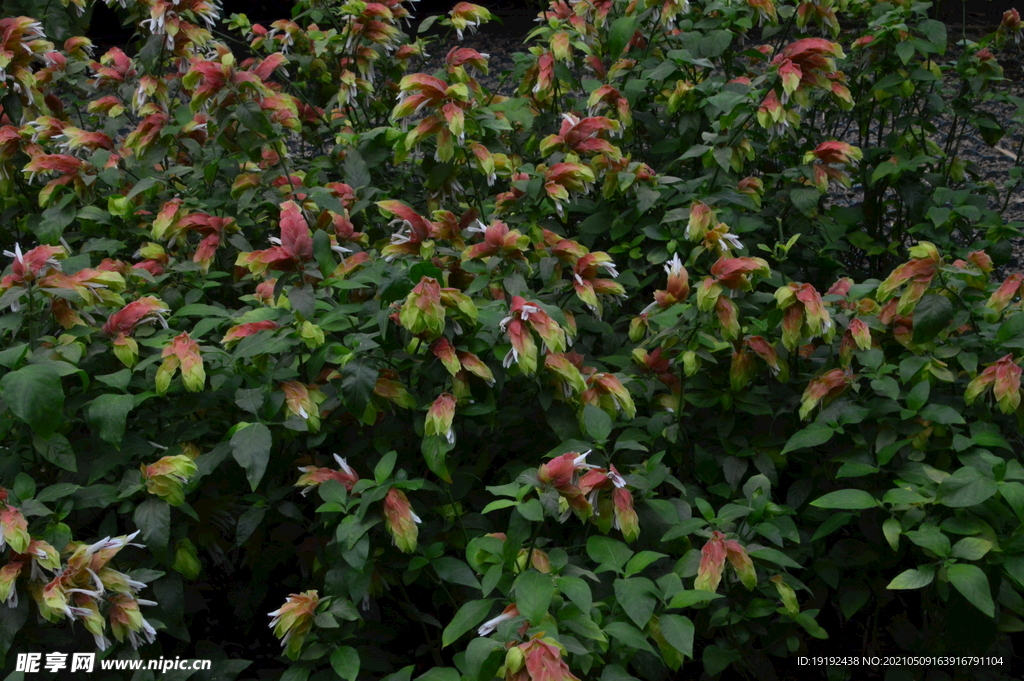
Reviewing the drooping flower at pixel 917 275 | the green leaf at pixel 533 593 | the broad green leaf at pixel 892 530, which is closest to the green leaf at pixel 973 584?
the broad green leaf at pixel 892 530

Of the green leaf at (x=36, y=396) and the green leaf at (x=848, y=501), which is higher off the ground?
the green leaf at (x=36, y=396)

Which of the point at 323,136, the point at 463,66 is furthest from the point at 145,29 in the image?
the point at 463,66

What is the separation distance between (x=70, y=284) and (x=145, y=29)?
149cm

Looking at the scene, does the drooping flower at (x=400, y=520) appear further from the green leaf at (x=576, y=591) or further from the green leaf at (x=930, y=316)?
the green leaf at (x=930, y=316)

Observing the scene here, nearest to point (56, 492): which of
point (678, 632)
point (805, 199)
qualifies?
point (678, 632)

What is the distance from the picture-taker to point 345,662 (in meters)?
1.55

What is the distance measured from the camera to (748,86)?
2.48 m

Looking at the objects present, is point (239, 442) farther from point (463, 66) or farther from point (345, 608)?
point (463, 66)

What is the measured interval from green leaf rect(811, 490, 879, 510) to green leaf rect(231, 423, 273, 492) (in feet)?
3.32

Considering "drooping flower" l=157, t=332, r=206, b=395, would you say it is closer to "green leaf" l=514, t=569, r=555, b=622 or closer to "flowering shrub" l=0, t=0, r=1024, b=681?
"flowering shrub" l=0, t=0, r=1024, b=681

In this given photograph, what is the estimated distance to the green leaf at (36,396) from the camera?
1.52m

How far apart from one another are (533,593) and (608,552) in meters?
0.25

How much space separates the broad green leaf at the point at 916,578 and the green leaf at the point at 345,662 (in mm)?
952

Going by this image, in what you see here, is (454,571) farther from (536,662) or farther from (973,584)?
(973,584)
